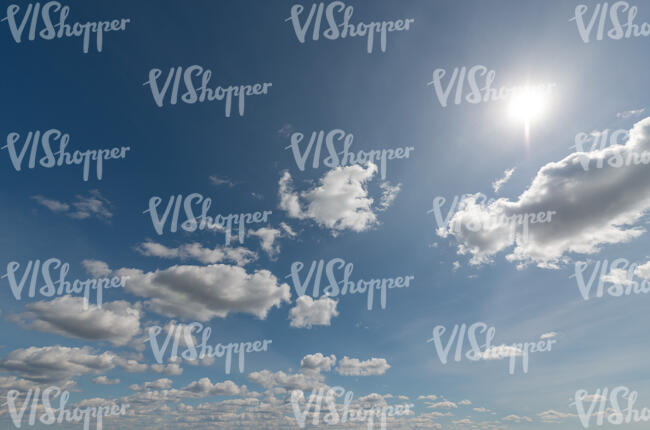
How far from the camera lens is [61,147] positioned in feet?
263

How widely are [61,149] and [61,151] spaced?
1.63 feet

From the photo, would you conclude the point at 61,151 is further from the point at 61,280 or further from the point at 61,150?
the point at 61,280

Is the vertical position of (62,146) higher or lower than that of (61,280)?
higher

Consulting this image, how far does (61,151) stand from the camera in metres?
79.9

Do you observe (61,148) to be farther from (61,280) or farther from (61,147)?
(61,280)

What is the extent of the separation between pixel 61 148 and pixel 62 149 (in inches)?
10.3

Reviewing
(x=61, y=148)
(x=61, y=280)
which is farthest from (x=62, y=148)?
(x=61, y=280)

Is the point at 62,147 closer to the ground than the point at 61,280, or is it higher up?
higher up

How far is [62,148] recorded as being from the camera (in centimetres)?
8012

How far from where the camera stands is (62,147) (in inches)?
3155

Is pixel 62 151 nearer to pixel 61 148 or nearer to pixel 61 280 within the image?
pixel 61 148

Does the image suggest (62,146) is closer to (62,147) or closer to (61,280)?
(62,147)

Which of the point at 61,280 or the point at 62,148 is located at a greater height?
the point at 62,148

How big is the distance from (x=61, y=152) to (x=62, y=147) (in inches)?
44.2
